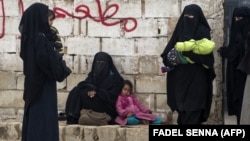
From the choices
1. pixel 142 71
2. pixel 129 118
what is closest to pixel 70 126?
pixel 129 118

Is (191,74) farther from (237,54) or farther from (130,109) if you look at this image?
(130,109)

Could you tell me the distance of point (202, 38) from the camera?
20.3ft

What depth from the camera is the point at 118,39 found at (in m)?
7.41

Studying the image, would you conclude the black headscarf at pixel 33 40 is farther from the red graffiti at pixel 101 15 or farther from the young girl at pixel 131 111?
the red graffiti at pixel 101 15

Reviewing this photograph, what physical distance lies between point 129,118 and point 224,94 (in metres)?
1.33

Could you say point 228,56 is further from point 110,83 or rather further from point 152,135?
point 152,135

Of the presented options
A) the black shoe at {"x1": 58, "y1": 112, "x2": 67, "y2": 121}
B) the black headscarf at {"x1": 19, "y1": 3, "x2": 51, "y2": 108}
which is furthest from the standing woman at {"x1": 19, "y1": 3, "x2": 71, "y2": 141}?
the black shoe at {"x1": 58, "y1": 112, "x2": 67, "y2": 121}

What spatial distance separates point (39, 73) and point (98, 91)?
170 cm

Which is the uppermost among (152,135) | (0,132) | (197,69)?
(197,69)

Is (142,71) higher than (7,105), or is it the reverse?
(142,71)

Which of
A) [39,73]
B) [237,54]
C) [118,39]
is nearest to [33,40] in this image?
[39,73]

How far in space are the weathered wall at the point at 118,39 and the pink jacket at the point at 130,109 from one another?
0.68 feet

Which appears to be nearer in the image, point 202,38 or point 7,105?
point 202,38

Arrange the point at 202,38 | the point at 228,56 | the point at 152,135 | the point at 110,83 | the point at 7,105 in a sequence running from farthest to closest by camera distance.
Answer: the point at 7,105 → the point at 110,83 → the point at 228,56 → the point at 202,38 → the point at 152,135
